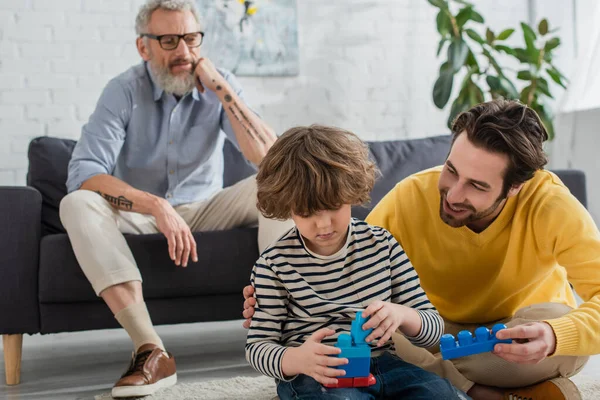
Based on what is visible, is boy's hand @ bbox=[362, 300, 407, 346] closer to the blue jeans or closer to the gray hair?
the blue jeans

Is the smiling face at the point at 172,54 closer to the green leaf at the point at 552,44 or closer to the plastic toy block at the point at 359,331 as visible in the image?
the plastic toy block at the point at 359,331

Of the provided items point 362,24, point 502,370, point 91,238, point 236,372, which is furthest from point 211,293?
point 362,24

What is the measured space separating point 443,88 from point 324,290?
2594 millimetres

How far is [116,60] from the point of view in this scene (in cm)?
360

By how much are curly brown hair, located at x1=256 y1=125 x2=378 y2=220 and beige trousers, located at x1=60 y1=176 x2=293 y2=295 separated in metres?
0.90

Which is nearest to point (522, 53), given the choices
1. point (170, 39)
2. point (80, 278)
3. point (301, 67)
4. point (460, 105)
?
point (460, 105)

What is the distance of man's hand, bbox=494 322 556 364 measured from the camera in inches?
50.1

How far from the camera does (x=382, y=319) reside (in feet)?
3.93

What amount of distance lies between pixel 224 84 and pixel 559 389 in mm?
1532

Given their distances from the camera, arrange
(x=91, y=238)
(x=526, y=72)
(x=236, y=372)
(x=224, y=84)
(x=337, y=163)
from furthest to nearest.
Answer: (x=526, y=72)
(x=224, y=84)
(x=236, y=372)
(x=91, y=238)
(x=337, y=163)

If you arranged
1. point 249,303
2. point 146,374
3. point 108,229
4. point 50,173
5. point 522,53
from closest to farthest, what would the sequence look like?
point 249,303 → point 146,374 → point 108,229 → point 50,173 → point 522,53

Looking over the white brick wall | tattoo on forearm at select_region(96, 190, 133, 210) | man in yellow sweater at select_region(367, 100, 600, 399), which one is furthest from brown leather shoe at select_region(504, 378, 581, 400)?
the white brick wall

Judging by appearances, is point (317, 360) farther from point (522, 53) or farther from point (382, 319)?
point (522, 53)

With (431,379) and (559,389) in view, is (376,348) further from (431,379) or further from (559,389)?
(559,389)
